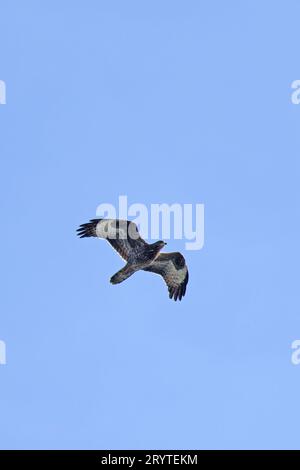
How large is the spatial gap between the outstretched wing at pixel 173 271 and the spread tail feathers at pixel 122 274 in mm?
1724

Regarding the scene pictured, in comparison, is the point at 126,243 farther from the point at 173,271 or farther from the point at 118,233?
the point at 173,271

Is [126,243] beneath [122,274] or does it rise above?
above

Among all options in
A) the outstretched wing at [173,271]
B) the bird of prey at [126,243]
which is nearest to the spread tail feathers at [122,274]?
the bird of prey at [126,243]

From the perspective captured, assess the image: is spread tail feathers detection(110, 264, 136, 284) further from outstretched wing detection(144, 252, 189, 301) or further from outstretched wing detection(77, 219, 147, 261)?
outstretched wing detection(144, 252, 189, 301)

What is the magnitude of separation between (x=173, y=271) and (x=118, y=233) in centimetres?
264

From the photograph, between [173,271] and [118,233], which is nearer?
[118,233]

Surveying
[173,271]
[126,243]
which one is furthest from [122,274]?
[173,271]

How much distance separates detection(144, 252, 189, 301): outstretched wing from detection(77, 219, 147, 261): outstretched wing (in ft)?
5.29

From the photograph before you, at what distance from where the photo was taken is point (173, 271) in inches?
1532

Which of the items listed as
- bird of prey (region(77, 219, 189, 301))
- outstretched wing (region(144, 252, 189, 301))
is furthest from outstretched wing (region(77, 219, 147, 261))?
outstretched wing (region(144, 252, 189, 301))
